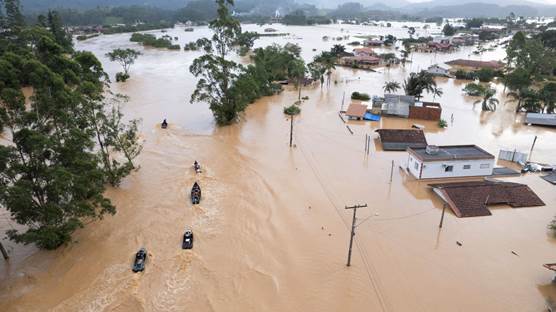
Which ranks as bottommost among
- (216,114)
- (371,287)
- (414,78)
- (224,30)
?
(371,287)

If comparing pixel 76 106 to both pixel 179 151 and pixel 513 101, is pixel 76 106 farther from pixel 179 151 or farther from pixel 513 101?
pixel 513 101

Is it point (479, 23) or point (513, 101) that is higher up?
point (479, 23)

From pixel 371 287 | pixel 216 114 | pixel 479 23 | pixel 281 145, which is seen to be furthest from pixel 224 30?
pixel 479 23

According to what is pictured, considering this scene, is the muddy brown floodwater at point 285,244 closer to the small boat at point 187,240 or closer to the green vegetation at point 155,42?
the small boat at point 187,240

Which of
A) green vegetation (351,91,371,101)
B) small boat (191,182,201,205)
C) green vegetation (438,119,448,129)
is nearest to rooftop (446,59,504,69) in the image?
green vegetation (351,91,371,101)

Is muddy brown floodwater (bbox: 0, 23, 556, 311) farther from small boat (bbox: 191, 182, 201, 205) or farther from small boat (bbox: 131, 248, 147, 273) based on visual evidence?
small boat (bbox: 191, 182, 201, 205)

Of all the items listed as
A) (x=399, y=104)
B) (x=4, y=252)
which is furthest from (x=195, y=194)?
(x=399, y=104)

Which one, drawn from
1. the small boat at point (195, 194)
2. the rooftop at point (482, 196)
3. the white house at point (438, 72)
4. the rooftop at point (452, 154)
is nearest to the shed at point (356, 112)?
the rooftop at point (452, 154)

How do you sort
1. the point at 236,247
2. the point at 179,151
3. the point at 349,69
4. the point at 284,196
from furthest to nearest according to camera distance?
the point at 349,69 < the point at 179,151 < the point at 284,196 < the point at 236,247
